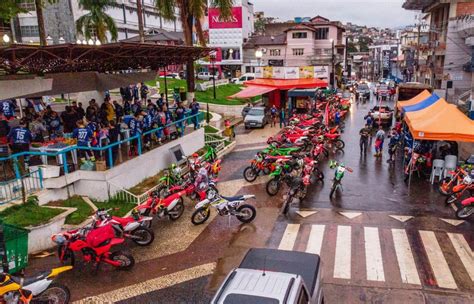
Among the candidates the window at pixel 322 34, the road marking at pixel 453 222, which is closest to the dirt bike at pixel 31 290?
the road marking at pixel 453 222

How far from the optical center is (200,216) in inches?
488

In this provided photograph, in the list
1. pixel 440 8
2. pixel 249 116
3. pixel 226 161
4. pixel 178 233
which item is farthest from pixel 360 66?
pixel 178 233

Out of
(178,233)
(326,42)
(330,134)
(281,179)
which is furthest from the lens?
(326,42)

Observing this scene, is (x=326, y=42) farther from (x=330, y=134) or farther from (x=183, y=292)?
(x=183, y=292)

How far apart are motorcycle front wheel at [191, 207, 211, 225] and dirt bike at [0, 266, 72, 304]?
4.79 meters

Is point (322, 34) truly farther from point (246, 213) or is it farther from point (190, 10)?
point (246, 213)

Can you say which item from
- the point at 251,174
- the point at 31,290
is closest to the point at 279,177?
the point at 251,174

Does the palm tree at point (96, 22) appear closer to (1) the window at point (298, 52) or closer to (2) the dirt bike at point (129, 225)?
(2) the dirt bike at point (129, 225)

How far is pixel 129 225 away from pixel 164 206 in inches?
76.7

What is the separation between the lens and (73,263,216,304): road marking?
28.2 feet

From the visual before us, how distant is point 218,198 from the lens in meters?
12.3

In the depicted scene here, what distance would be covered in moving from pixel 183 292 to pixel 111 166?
610 cm

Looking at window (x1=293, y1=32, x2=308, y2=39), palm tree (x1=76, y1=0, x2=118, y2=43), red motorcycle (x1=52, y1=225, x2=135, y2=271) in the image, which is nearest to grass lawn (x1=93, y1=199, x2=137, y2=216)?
red motorcycle (x1=52, y1=225, x2=135, y2=271)

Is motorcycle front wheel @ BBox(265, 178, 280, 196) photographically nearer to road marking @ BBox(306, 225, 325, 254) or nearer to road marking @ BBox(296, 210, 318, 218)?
road marking @ BBox(296, 210, 318, 218)
